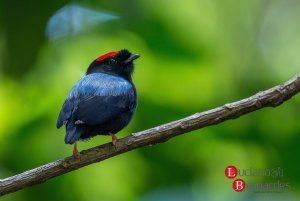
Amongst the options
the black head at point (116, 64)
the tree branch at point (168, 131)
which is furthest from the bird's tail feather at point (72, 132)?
the black head at point (116, 64)

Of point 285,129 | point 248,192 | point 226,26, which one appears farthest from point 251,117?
point 226,26

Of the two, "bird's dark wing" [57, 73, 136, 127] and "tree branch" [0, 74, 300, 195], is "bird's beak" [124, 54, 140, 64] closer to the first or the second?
"bird's dark wing" [57, 73, 136, 127]

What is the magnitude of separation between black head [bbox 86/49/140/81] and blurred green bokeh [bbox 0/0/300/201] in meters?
0.10

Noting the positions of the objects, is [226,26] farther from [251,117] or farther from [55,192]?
[55,192]

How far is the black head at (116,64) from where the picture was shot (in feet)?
17.5

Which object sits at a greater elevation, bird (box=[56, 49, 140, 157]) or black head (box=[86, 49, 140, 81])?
black head (box=[86, 49, 140, 81])

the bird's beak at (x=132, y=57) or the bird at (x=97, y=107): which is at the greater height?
the bird's beak at (x=132, y=57)

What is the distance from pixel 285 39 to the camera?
5801 mm

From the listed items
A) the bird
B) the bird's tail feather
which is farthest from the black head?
the bird's tail feather

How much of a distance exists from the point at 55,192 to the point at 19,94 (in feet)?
2.92

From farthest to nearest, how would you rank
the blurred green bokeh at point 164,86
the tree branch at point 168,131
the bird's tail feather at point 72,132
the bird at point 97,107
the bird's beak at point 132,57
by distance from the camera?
the bird's beak at point 132,57
the blurred green bokeh at point 164,86
the bird at point 97,107
the bird's tail feather at point 72,132
the tree branch at point 168,131

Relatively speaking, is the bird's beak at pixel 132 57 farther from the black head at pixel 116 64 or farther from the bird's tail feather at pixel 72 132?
the bird's tail feather at pixel 72 132

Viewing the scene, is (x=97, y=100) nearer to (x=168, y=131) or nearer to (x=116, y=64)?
(x=168, y=131)

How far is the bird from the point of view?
168 inches
